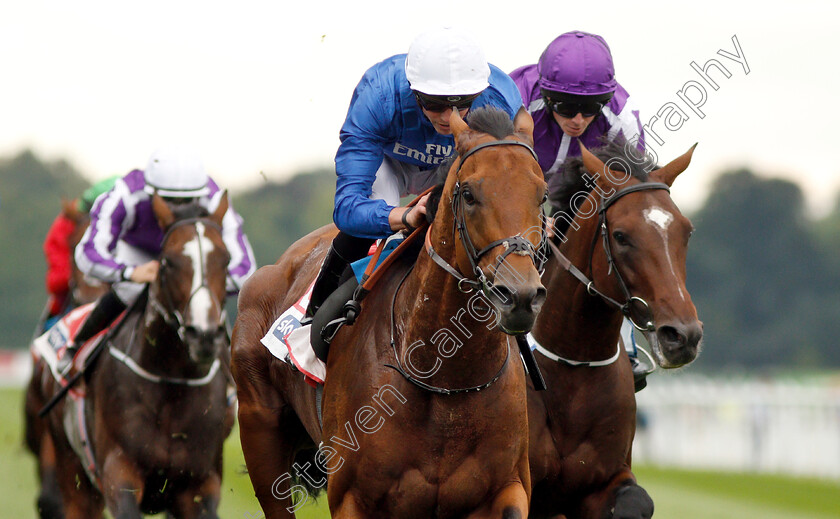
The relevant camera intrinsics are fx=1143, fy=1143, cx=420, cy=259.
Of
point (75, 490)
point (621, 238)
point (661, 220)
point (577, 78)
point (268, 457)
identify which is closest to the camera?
point (661, 220)

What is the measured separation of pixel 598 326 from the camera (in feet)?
16.6

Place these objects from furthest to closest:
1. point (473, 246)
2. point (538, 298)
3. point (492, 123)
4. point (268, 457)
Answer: point (268, 457) < point (492, 123) < point (473, 246) < point (538, 298)

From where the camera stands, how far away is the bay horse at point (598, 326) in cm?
463

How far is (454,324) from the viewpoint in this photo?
155 inches

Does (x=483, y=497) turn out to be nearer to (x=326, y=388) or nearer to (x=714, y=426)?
(x=326, y=388)

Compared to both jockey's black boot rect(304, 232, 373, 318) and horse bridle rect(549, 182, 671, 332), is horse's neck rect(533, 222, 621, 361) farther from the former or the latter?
jockey's black boot rect(304, 232, 373, 318)

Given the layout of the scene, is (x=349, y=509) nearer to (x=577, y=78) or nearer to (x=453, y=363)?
(x=453, y=363)

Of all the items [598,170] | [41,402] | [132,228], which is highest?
[598,170]

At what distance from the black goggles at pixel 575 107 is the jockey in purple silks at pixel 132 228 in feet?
8.82

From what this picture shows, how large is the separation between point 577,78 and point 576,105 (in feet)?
0.44

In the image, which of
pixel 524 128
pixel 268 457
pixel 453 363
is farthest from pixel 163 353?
pixel 524 128

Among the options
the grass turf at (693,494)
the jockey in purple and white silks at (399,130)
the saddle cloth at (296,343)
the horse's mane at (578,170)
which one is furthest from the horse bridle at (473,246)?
the grass turf at (693,494)

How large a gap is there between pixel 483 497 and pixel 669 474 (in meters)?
13.0

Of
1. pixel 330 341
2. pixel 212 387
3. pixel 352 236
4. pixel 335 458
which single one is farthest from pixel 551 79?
pixel 212 387
